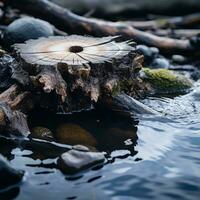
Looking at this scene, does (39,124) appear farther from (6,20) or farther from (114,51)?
(6,20)

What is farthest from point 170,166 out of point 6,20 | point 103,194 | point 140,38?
point 6,20

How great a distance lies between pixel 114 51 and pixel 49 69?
0.97 m

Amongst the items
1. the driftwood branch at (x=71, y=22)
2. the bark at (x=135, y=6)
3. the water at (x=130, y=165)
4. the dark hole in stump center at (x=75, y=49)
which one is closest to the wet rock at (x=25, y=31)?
the driftwood branch at (x=71, y=22)

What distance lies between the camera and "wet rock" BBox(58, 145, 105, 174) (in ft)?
12.6

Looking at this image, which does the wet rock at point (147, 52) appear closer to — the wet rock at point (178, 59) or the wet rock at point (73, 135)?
the wet rock at point (178, 59)

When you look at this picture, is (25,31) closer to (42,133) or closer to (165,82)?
(165,82)

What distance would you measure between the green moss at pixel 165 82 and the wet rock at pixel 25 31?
1.84m

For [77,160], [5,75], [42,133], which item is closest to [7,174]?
[77,160]

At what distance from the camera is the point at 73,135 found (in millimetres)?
4551

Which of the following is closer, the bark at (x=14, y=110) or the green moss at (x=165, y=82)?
the bark at (x=14, y=110)

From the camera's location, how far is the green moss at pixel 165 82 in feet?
20.5

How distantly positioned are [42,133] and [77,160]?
2.78ft

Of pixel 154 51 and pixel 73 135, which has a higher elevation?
pixel 154 51

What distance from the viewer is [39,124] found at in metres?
4.85
